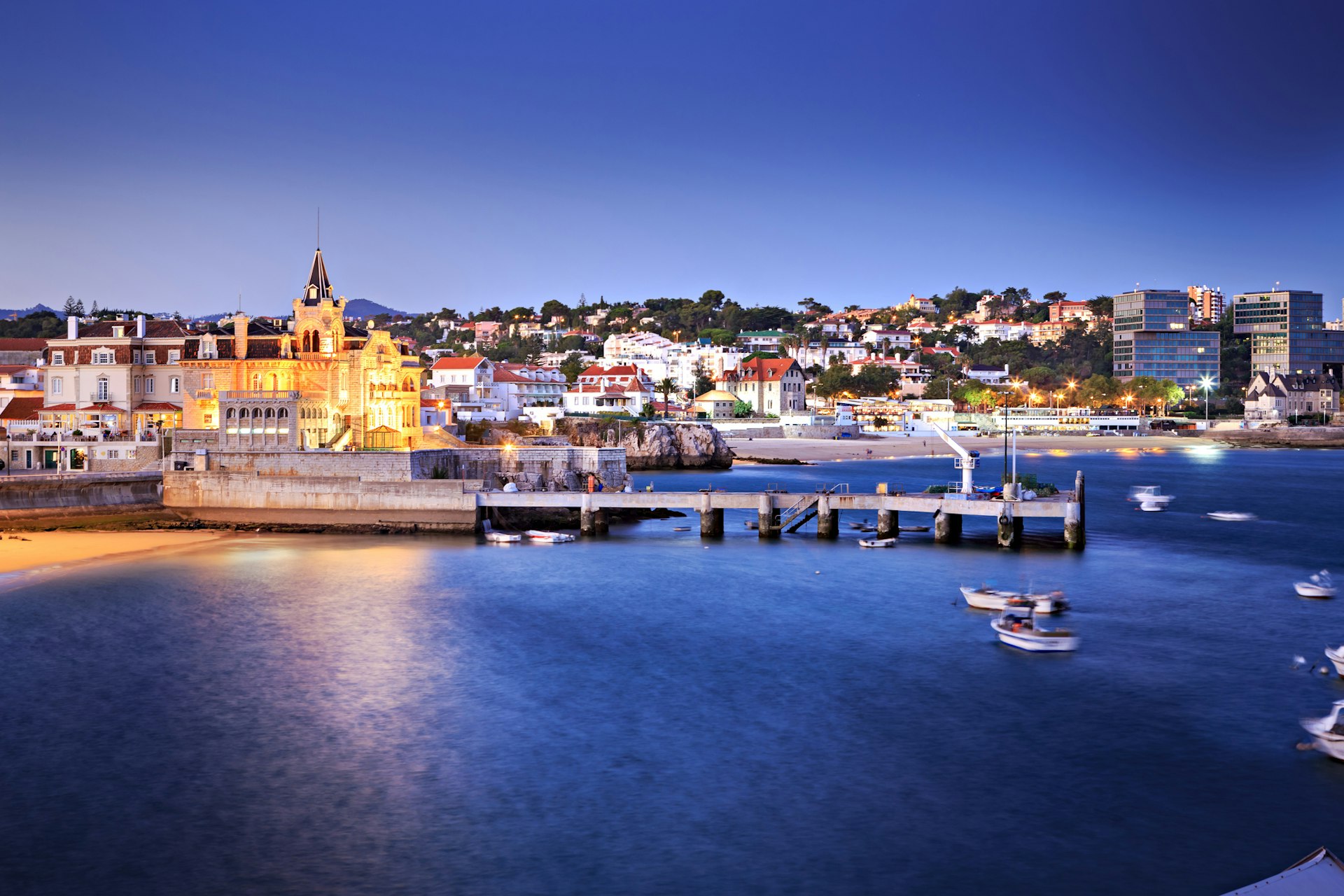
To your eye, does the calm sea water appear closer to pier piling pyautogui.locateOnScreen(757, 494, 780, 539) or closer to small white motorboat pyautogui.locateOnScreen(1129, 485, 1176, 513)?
pier piling pyautogui.locateOnScreen(757, 494, 780, 539)

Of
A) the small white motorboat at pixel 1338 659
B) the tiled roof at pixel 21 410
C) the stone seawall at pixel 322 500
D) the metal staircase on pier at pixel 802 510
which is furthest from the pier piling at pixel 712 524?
the tiled roof at pixel 21 410

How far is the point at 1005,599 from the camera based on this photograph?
111 ft

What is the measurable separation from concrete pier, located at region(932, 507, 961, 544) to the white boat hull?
17.0 metres

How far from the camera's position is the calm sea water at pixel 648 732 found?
17469 mm

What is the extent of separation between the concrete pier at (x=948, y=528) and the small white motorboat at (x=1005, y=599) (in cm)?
1140

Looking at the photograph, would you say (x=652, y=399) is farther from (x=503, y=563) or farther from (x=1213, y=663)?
(x=1213, y=663)

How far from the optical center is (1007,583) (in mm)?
38000

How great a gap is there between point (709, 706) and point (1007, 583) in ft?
54.0

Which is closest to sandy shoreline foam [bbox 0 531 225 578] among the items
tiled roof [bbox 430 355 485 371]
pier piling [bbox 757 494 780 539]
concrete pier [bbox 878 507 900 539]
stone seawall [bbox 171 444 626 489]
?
stone seawall [bbox 171 444 626 489]

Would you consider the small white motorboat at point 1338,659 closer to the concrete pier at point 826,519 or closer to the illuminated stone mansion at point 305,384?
the concrete pier at point 826,519

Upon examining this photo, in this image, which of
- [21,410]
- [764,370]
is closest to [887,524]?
[21,410]

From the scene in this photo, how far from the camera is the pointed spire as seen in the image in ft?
201

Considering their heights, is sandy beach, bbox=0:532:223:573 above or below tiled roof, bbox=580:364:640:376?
below

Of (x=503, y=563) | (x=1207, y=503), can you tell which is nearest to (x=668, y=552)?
(x=503, y=563)
